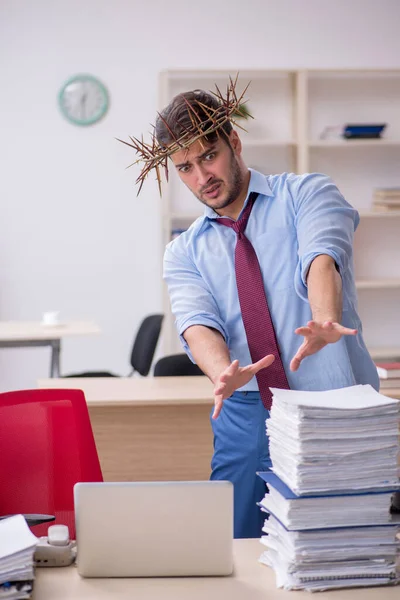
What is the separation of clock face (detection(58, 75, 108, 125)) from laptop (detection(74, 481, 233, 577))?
4.67 metres

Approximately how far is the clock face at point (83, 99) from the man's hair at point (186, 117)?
3936mm

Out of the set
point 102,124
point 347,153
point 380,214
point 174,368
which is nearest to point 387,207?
point 380,214

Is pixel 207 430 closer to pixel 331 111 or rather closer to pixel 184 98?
pixel 184 98

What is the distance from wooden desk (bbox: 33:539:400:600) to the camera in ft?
4.38

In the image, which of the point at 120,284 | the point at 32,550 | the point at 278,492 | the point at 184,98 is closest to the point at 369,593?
the point at 278,492

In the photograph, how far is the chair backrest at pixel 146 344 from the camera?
16.1 feet

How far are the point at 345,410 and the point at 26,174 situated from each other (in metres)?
A: 4.75

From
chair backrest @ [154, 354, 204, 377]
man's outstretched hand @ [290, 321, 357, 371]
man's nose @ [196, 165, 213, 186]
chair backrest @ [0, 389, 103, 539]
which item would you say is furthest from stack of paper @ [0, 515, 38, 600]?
chair backrest @ [154, 354, 204, 377]

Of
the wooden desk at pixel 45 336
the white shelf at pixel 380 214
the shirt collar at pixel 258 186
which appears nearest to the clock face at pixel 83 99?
the wooden desk at pixel 45 336

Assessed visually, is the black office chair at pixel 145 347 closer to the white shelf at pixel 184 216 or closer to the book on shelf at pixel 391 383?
the white shelf at pixel 184 216

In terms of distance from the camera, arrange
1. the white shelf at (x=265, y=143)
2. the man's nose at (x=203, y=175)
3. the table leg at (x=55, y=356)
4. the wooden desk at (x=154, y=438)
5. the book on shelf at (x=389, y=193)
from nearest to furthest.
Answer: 1. the man's nose at (x=203, y=175)
2. the wooden desk at (x=154, y=438)
3. the table leg at (x=55, y=356)
4. the white shelf at (x=265, y=143)
5. the book on shelf at (x=389, y=193)

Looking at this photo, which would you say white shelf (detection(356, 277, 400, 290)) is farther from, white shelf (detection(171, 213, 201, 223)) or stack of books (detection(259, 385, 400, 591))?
stack of books (detection(259, 385, 400, 591))

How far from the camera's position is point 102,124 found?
5750 mm

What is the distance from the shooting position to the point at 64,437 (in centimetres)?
206
